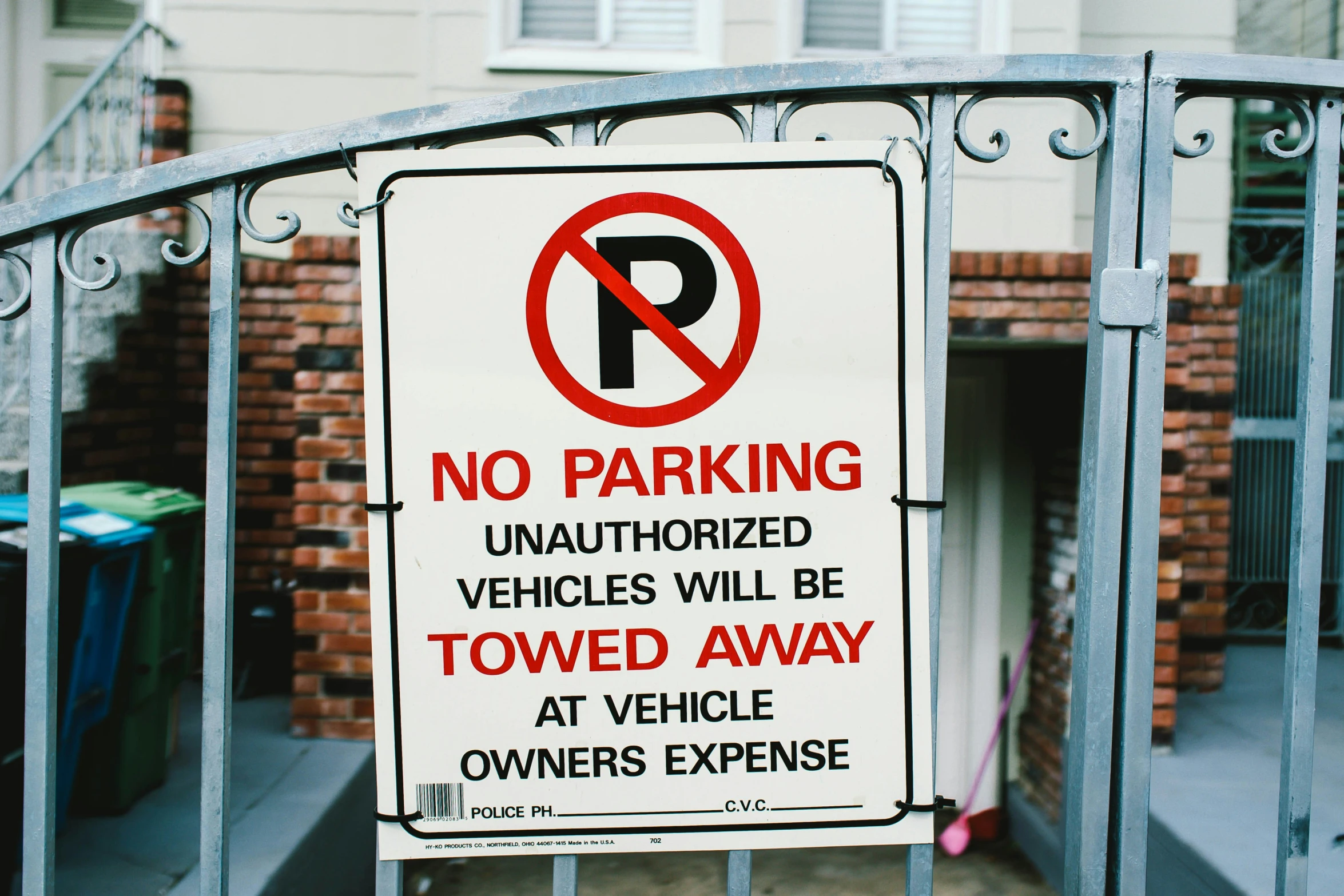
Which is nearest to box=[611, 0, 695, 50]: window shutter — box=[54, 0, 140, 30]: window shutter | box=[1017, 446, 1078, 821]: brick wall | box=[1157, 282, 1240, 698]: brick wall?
box=[1157, 282, 1240, 698]: brick wall

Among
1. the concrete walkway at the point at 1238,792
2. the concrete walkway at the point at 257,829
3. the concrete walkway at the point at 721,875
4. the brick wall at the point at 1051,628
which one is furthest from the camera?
the brick wall at the point at 1051,628

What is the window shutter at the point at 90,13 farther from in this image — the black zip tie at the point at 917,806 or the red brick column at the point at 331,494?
the black zip tie at the point at 917,806

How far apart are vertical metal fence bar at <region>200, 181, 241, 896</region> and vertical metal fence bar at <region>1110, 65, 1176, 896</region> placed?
1.43 metres

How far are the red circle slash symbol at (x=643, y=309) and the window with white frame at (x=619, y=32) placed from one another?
3223 mm

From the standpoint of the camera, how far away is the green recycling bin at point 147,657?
10.7 feet

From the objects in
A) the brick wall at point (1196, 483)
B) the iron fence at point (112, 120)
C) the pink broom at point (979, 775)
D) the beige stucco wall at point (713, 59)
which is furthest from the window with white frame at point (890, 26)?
the iron fence at point (112, 120)

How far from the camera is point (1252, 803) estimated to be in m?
3.43

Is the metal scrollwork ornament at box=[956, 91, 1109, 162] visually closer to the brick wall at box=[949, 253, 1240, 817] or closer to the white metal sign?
the white metal sign

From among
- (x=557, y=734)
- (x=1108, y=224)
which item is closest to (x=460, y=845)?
(x=557, y=734)

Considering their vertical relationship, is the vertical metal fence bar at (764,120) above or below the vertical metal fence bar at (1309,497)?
above

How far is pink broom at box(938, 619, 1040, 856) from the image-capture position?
4574 mm

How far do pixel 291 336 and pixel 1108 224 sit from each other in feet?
14.2

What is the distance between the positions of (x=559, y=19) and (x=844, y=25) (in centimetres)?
138

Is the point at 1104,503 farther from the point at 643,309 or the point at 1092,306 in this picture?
the point at 643,309
